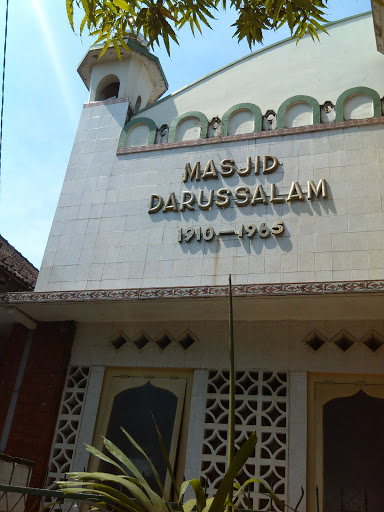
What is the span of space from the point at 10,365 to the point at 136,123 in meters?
4.18

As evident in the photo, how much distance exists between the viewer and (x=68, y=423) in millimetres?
6801

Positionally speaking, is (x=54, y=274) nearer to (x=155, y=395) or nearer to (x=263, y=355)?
(x=155, y=395)

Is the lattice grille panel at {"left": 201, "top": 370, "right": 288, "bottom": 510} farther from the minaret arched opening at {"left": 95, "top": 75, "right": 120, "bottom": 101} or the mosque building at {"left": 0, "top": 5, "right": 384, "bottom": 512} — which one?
the minaret arched opening at {"left": 95, "top": 75, "right": 120, "bottom": 101}

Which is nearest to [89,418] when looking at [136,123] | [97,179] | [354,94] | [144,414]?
[144,414]

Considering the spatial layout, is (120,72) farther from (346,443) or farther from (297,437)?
(346,443)

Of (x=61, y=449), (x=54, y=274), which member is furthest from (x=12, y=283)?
(x=61, y=449)

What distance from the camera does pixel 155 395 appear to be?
676 centimetres

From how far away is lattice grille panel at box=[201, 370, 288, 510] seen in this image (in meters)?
5.84

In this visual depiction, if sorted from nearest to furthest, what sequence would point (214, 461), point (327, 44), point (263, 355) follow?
1. point (214, 461)
2. point (263, 355)
3. point (327, 44)

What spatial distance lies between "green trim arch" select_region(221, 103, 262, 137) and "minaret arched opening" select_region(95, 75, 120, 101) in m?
2.42

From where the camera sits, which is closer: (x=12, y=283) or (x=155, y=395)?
(x=155, y=395)

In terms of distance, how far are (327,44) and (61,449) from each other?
6882 mm

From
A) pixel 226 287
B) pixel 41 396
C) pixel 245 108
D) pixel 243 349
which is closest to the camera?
pixel 226 287

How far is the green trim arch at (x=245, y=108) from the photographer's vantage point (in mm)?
7978
